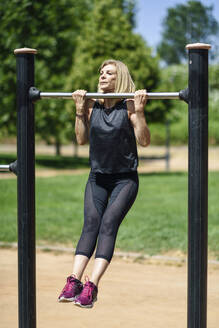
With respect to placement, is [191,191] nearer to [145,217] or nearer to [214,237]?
[214,237]

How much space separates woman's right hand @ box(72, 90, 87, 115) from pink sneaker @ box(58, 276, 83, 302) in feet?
2.98

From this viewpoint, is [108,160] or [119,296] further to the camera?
[119,296]

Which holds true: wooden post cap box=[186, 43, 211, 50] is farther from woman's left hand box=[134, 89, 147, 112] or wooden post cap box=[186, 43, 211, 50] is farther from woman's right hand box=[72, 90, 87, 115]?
woman's right hand box=[72, 90, 87, 115]

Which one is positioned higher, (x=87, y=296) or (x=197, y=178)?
(x=197, y=178)

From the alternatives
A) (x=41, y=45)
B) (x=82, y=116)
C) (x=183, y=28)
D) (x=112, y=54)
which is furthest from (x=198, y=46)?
(x=183, y=28)

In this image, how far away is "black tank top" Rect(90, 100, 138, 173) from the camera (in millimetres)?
2941

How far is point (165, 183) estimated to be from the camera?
14.2 m

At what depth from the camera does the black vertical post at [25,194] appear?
9.65 feet

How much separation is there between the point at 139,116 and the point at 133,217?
5.98 metres

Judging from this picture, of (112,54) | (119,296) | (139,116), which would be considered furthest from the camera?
(112,54)

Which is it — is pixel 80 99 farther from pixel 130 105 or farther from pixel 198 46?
pixel 198 46

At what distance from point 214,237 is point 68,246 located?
6.41ft

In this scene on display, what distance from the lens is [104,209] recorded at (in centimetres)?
305

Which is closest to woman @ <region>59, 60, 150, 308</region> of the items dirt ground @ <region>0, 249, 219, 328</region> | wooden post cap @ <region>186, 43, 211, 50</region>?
wooden post cap @ <region>186, 43, 211, 50</region>
